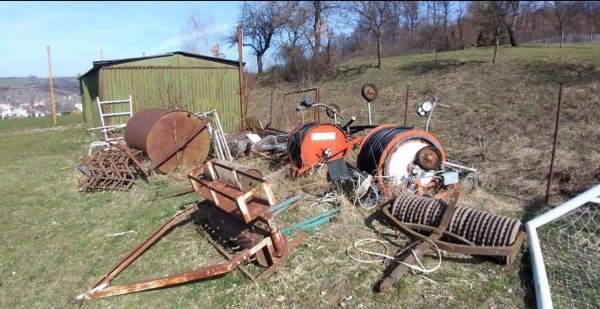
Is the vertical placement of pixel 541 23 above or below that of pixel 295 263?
above

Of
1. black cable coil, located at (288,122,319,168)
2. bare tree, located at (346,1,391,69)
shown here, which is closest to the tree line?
bare tree, located at (346,1,391,69)

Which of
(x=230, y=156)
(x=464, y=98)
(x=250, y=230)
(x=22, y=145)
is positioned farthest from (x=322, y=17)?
(x=250, y=230)

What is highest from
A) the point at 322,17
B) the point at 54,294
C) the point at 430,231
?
the point at 322,17

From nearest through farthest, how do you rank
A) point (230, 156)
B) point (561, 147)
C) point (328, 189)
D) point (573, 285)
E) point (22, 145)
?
point (573, 285), point (328, 189), point (561, 147), point (230, 156), point (22, 145)

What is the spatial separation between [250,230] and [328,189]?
2.01m

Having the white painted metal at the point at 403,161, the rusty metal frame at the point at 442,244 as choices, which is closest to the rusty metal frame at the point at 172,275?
the rusty metal frame at the point at 442,244

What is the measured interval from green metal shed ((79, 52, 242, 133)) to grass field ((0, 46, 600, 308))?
2.13m

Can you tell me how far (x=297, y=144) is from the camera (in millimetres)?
7086

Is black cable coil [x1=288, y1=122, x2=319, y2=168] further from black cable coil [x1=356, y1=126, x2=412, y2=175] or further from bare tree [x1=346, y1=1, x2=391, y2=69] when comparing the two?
bare tree [x1=346, y1=1, x2=391, y2=69]

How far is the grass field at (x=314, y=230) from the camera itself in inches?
150

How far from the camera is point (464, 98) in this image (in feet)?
43.3

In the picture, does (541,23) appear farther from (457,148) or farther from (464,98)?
(457,148)

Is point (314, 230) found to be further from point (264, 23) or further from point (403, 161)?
point (264, 23)

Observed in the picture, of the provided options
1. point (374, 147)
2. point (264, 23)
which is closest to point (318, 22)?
point (264, 23)
